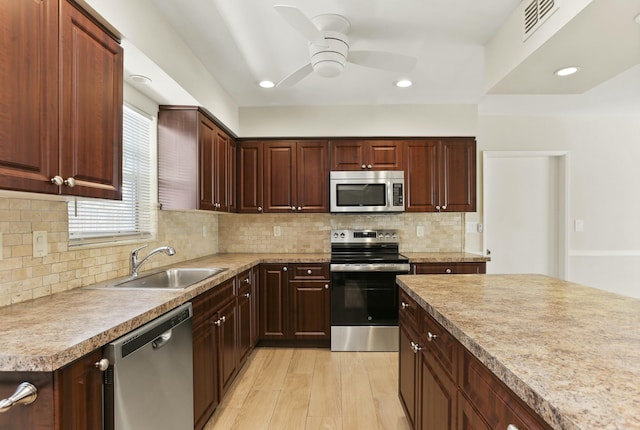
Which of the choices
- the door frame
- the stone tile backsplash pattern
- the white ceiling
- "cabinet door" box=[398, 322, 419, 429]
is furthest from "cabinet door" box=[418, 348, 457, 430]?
the door frame

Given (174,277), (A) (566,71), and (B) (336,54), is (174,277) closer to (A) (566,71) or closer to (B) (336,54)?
(B) (336,54)

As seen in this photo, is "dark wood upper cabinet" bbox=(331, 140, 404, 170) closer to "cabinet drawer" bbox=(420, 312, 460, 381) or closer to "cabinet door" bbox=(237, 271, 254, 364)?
"cabinet door" bbox=(237, 271, 254, 364)

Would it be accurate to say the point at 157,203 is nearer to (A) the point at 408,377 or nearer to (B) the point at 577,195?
(A) the point at 408,377

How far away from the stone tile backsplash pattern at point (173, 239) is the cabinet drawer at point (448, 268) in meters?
0.57

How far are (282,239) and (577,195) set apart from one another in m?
3.44

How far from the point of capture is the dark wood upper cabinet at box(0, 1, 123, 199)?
113 centimetres

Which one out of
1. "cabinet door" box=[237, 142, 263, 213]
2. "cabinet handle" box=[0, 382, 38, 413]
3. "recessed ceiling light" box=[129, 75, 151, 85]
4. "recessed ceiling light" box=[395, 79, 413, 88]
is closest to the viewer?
"cabinet handle" box=[0, 382, 38, 413]

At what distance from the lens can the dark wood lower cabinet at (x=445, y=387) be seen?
872 mm

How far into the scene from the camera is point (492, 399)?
3.06 ft

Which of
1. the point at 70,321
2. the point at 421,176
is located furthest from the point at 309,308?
the point at 70,321

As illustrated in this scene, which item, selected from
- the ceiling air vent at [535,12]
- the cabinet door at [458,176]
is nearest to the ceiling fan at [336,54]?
the ceiling air vent at [535,12]

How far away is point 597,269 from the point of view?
4.11m

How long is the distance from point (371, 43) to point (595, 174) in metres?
3.39

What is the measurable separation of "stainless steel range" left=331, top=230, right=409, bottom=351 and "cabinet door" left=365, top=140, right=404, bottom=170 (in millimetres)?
985
